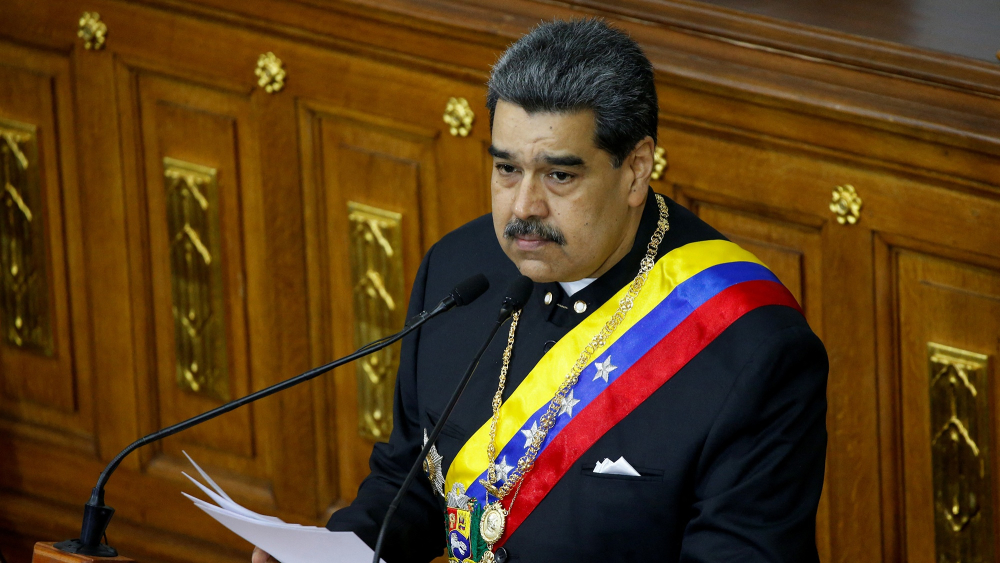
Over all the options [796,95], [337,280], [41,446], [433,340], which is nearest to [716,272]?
[433,340]

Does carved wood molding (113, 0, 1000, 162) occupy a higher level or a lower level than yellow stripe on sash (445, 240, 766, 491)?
higher

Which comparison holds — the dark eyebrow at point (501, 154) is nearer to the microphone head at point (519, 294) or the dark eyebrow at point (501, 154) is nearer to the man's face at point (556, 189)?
the man's face at point (556, 189)

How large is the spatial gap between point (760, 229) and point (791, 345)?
881mm

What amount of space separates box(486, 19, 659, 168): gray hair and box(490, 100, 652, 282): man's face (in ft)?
0.05

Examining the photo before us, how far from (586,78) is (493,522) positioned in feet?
2.07

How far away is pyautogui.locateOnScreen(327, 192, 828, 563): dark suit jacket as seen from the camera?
1842 millimetres

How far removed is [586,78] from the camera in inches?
74.2

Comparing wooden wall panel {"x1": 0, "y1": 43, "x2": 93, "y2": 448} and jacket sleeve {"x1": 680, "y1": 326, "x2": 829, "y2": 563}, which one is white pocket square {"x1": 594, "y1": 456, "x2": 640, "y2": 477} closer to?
jacket sleeve {"x1": 680, "y1": 326, "x2": 829, "y2": 563}

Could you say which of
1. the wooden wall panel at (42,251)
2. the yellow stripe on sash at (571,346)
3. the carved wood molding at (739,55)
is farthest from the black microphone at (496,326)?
the wooden wall panel at (42,251)

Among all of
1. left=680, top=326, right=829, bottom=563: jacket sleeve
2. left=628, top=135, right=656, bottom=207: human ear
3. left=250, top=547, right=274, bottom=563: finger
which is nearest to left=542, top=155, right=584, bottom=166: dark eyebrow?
left=628, top=135, right=656, bottom=207: human ear

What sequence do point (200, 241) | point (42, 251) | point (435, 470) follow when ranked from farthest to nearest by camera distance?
point (42, 251) → point (200, 241) → point (435, 470)

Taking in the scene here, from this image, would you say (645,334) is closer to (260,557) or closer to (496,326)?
(496,326)

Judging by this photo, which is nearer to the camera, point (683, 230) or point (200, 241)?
point (683, 230)

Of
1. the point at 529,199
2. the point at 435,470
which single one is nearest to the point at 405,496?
the point at 435,470
